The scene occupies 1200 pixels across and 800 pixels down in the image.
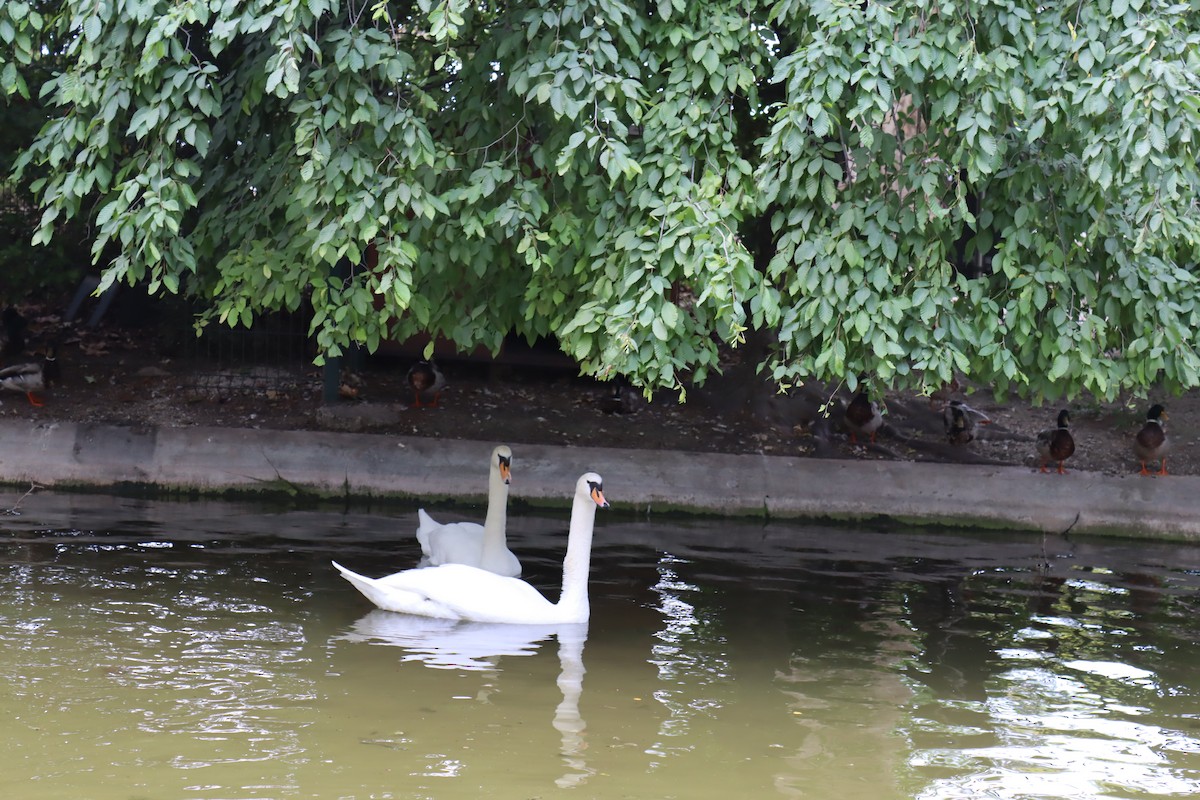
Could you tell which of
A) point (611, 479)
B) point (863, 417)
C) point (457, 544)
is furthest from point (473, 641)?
point (863, 417)

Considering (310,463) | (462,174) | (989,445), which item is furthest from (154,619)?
(989,445)

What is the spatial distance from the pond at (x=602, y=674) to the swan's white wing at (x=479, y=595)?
0.16 m

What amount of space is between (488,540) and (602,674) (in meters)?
2.33

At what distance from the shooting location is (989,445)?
15.8 m

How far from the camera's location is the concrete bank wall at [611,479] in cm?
1257

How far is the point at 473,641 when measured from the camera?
7934mm

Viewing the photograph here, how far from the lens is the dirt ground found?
48.3ft

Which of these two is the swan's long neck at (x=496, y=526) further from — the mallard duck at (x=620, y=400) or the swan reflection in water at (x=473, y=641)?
the mallard duck at (x=620, y=400)

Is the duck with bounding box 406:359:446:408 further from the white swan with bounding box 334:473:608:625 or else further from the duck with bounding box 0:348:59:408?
the white swan with bounding box 334:473:608:625

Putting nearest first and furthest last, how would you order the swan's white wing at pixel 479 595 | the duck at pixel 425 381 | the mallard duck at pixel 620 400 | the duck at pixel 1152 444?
the swan's white wing at pixel 479 595, the duck at pixel 1152 444, the duck at pixel 425 381, the mallard duck at pixel 620 400

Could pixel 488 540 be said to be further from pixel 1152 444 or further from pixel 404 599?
pixel 1152 444

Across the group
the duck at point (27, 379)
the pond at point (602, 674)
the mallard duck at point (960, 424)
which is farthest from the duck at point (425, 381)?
the mallard duck at point (960, 424)

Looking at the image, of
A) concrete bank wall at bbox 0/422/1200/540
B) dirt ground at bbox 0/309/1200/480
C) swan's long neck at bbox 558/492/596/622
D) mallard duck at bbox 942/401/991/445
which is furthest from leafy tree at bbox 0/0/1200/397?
mallard duck at bbox 942/401/991/445

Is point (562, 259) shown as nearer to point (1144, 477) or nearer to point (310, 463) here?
point (310, 463)
